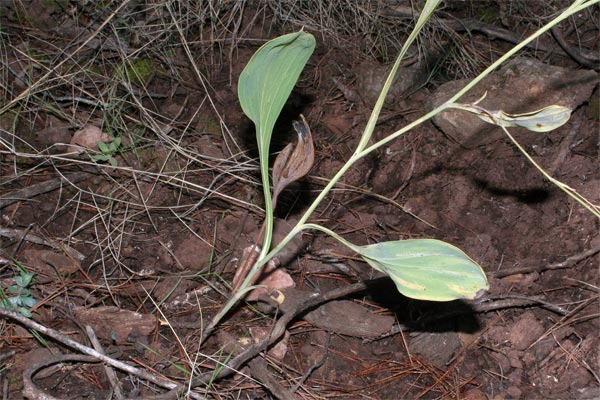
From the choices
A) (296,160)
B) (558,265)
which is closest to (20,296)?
(296,160)

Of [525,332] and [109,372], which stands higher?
[109,372]

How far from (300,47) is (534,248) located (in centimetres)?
98

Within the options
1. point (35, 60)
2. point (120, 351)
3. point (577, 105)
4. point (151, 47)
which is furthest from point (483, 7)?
point (120, 351)

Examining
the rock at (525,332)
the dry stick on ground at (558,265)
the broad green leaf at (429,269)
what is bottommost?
the rock at (525,332)

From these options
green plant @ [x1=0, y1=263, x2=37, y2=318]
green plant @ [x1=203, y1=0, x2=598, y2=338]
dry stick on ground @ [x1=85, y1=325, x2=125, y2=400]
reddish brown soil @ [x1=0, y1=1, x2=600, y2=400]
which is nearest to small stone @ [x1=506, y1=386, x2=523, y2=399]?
reddish brown soil @ [x1=0, y1=1, x2=600, y2=400]

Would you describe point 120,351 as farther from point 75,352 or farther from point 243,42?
point 243,42

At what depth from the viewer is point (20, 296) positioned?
5.16 ft

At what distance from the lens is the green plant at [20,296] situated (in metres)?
1.55

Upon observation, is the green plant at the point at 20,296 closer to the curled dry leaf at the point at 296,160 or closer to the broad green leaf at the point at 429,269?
the curled dry leaf at the point at 296,160

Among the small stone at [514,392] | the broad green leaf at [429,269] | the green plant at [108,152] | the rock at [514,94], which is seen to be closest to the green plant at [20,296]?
the green plant at [108,152]

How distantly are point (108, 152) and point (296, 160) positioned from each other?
759 mm

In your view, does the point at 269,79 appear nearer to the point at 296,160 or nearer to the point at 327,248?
the point at 296,160

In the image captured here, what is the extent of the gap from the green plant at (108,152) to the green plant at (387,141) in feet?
2.24

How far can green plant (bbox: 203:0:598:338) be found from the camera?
1182 millimetres
